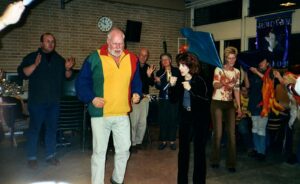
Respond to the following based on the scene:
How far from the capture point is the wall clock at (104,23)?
923 centimetres

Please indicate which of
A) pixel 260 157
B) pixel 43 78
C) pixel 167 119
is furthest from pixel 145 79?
pixel 260 157

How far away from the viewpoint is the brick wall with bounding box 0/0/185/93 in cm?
809

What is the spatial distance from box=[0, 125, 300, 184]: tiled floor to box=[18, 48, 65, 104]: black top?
100 cm

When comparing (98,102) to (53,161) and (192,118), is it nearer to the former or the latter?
(192,118)

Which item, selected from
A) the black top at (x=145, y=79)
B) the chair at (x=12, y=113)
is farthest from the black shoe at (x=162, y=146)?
the chair at (x=12, y=113)

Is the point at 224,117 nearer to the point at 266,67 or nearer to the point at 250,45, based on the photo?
the point at 266,67

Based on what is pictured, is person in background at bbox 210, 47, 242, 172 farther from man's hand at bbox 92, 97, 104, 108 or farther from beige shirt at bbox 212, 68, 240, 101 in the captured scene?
man's hand at bbox 92, 97, 104, 108

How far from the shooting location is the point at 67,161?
4887 mm

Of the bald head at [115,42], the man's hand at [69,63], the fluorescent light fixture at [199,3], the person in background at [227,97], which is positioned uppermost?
the fluorescent light fixture at [199,3]

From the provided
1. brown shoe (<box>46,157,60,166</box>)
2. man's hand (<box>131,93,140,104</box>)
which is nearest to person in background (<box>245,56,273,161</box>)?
man's hand (<box>131,93,140,104</box>)

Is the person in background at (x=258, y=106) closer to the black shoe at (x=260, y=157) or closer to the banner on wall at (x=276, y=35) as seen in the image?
the black shoe at (x=260, y=157)

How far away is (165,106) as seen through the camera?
5727mm

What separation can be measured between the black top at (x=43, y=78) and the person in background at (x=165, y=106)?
1.86 metres

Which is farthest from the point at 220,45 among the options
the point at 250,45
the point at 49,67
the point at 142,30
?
the point at 49,67
